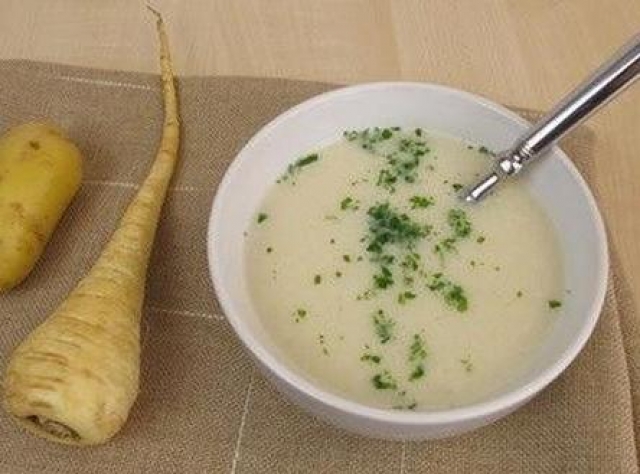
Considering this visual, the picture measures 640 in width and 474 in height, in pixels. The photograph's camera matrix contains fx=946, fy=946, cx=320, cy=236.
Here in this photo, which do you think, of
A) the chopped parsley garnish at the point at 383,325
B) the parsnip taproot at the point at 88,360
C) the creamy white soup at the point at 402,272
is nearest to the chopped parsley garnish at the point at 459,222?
the creamy white soup at the point at 402,272

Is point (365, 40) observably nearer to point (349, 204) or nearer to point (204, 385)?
point (349, 204)

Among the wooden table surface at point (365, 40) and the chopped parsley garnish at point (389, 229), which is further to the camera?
the wooden table surface at point (365, 40)

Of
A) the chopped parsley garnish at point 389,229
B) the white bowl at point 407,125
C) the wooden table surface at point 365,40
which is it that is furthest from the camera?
the wooden table surface at point 365,40

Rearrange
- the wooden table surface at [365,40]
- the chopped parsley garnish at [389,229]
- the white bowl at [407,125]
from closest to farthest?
1. the white bowl at [407,125]
2. the chopped parsley garnish at [389,229]
3. the wooden table surface at [365,40]

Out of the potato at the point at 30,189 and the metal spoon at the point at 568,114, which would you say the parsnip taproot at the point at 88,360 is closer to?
the potato at the point at 30,189

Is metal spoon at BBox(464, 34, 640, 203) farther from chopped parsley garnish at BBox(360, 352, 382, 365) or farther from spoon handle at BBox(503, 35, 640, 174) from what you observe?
chopped parsley garnish at BBox(360, 352, 382, 365)

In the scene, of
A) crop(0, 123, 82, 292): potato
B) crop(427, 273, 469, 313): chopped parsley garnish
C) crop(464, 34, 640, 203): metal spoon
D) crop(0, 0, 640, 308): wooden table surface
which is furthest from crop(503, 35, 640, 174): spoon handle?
crop(0, 123, 82, 292): potato

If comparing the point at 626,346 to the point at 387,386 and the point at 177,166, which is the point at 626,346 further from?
the point at 177,166

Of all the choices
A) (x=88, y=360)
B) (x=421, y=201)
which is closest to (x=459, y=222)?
(x=421, y=201)
